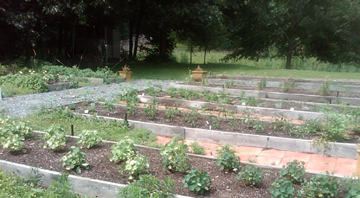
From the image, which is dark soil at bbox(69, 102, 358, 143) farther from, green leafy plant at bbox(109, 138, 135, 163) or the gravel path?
green leafy plant at bbox(109, 138, 135, 163)

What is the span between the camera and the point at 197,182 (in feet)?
10.3

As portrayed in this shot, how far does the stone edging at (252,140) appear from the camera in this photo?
4.49 meters

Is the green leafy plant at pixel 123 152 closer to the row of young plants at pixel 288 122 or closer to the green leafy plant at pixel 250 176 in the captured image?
the green leafy plant at pixel 250 176

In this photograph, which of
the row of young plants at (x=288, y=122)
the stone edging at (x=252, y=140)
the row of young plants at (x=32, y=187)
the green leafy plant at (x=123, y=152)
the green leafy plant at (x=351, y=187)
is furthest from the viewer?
the row of young plants at (x=288, y=122)

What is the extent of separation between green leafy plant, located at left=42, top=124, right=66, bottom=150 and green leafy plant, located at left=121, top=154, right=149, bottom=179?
1.14m

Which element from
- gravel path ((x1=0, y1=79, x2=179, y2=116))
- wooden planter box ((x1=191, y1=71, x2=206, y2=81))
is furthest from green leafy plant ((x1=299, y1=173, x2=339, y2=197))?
wooden planter box ((x1=191, y1=71, x2=206, y2=81))

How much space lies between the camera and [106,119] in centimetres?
576

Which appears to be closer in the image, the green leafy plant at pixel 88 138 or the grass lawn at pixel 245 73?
the green leafy plant at pixel 88 138

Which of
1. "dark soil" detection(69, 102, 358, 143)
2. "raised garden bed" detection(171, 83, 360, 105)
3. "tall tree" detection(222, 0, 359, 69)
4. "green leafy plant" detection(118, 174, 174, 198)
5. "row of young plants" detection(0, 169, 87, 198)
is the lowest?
"row of young plants" detection(0, 169, 87, 198)

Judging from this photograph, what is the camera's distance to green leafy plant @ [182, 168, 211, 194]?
3.14 meters

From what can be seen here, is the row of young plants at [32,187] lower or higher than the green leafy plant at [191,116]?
lower

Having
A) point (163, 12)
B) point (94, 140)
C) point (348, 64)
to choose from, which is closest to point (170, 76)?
point (163, 12)

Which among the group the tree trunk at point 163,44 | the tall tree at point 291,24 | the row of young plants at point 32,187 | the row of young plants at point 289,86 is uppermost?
the tall tree at point 291,24

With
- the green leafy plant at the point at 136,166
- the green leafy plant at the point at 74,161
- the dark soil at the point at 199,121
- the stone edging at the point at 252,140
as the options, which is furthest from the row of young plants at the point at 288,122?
the green leafy plant at the point at 74,161
